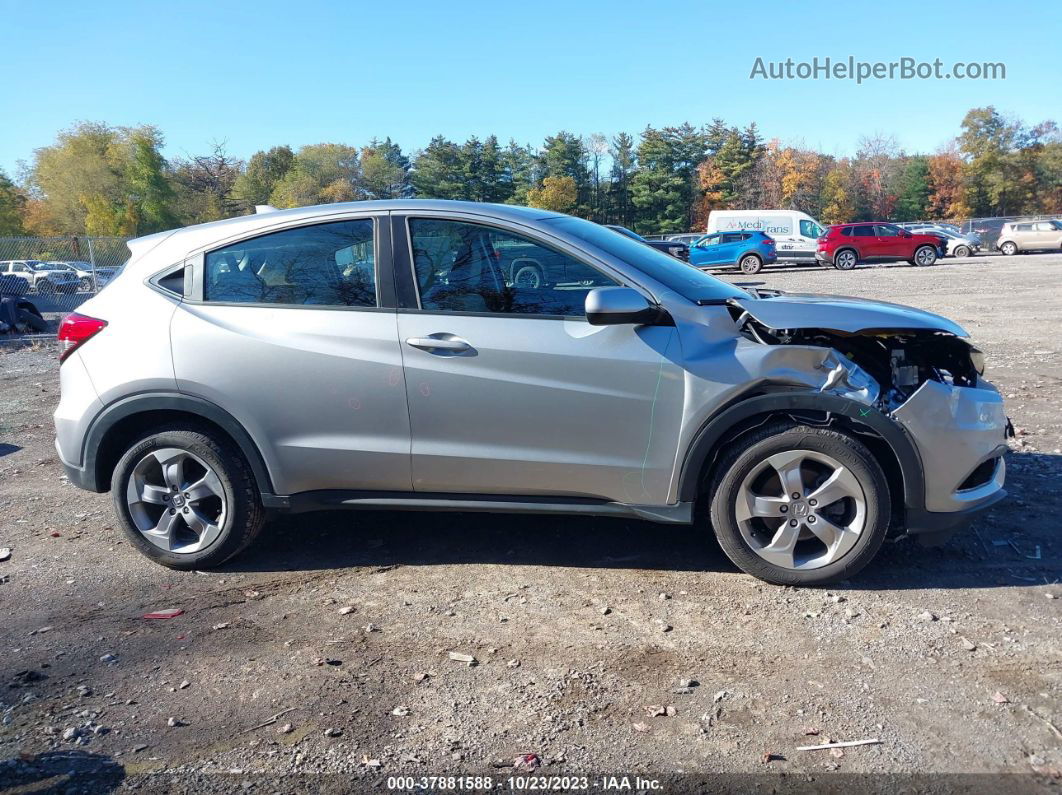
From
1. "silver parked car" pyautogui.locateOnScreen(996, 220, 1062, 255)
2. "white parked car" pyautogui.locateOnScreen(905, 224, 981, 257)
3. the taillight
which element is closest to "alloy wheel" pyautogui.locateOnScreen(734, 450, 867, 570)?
the taillight

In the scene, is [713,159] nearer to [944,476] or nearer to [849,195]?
[849,195]

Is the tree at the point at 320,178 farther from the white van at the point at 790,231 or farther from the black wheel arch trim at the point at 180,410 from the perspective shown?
the black wheel arch trim at the point at 180,410

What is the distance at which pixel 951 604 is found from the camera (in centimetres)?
376

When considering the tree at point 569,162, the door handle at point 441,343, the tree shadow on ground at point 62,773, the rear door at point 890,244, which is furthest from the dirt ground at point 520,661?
the tree at point 569,162

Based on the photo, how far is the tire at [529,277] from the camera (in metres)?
4.01

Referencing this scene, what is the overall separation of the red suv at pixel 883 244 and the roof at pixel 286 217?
104 ft

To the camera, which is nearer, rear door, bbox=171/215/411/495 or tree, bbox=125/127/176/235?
rear door, bbox=171/215/411/495

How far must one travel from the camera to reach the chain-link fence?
22.0 metres

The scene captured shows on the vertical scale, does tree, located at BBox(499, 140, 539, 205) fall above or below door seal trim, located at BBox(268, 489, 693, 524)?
above

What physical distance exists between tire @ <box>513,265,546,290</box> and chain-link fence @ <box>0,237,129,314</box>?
20.3 m

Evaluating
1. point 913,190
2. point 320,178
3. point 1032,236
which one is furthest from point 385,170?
point 913,190

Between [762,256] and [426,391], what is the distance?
3100cm

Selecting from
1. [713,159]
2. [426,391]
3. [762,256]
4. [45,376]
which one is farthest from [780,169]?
[426,391]

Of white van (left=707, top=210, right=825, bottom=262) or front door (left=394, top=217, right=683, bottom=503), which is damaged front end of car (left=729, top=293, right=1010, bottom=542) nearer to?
front door (left=394, top=217, right=683, bottom=503)
